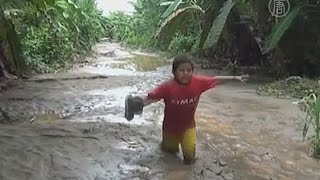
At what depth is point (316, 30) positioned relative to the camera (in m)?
9.94

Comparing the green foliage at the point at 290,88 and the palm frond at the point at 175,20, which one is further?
the palm frond at the point at 175,20

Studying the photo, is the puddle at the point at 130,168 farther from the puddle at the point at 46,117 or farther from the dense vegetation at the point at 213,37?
the puddle at the point at 46,117

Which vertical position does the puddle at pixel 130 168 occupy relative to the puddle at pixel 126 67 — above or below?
above

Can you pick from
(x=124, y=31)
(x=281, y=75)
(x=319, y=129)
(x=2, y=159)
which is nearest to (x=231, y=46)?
(x=281, y=75)

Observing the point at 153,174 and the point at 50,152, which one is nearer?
the point at 153,174

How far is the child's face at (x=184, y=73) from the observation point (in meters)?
4.55

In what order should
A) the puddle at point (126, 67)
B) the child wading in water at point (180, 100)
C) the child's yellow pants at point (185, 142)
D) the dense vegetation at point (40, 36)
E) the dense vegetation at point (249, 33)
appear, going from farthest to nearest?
the puddle at point (126, 67) → the dense vegetation at point (40, 36) → the dense vegetation at point (249, 33) → the child's yellow pants at point (185, 142) → the child wading in water at point (180, 100)

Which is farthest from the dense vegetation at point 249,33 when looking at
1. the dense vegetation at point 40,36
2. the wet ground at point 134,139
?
the dense vegetation at point 40,36

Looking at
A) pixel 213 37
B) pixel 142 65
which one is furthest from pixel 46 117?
pixel 142 65

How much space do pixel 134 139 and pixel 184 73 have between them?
1294 mm

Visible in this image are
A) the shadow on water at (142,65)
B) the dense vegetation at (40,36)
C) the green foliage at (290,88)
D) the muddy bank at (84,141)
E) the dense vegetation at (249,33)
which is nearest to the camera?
the muddy bank at (84,141)

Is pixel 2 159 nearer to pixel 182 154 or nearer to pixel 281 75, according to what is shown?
pixel 182 154

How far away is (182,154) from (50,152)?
1.25 meters

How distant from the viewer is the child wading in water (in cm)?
461
